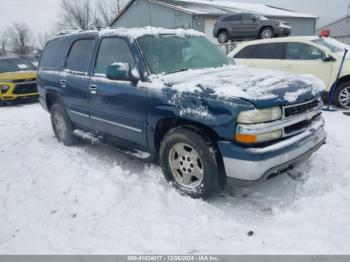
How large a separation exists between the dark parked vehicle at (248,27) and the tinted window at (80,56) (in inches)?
466

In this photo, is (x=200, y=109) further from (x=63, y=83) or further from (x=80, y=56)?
(x=63, y=83)

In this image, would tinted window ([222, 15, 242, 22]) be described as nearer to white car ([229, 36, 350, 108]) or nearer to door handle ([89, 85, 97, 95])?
white car ([229, 36, 350, 108])

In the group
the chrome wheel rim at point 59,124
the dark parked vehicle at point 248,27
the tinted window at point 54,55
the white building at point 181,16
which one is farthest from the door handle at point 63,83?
the white building at point 181,16

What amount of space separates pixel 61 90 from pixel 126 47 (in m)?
1.90

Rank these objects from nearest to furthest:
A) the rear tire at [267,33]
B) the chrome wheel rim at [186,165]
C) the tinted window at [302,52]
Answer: the chrome wheel rim at [186,165]
the tinted window at [302,52]
the rear tire at [267,33]

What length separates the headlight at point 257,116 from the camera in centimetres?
282

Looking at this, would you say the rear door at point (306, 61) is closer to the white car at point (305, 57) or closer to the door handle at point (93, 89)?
the white car at point (305, 57)

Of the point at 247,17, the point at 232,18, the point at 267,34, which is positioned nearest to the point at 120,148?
the point at 267,34

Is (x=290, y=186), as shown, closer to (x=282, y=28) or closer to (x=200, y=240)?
(x=200, y=240)

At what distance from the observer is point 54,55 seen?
19.0 feet

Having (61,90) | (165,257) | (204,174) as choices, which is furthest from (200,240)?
(61,90)

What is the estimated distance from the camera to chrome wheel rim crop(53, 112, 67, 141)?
576cm

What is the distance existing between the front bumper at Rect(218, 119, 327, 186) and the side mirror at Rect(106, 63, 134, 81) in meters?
1.43

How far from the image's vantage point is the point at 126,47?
159 inches
